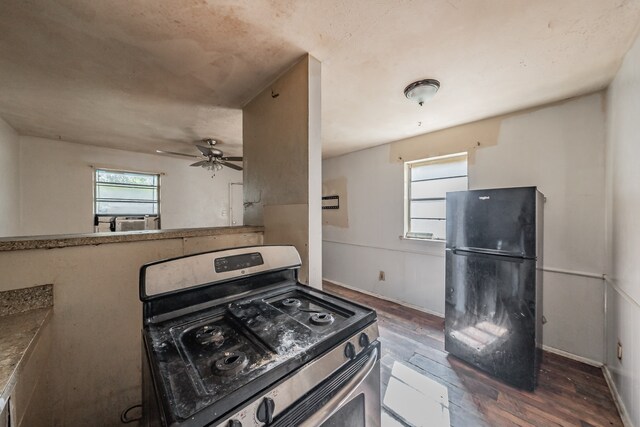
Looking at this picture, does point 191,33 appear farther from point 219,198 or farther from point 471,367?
point 219,198

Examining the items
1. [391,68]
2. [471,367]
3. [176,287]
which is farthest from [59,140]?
[471,367]

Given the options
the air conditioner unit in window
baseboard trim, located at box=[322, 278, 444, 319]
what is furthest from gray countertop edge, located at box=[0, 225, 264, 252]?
the air conditioner unit in window

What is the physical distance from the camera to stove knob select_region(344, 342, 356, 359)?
77 centimetres

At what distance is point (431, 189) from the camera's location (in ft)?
10.0

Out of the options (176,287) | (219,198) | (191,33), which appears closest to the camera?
(176,287)

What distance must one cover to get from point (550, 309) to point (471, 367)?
3.24 ft

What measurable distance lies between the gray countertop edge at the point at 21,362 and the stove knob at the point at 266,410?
0.56m

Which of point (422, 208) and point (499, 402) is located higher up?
point (422, 208)

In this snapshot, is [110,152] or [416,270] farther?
[110,152]

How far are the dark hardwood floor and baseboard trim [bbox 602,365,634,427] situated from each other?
3 centimetres

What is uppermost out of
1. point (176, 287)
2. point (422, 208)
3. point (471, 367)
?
point (422, 208)

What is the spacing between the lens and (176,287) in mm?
917

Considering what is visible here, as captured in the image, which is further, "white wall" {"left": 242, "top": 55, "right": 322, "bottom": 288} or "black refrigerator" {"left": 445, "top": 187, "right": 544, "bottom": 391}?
"black refrigerator" {"left": 445, "top": 187, "right": 544, "bottom": 391}

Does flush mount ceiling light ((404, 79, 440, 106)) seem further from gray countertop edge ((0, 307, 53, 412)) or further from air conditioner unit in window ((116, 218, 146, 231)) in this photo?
air conditioner unit in window ((116, 218, 146, 231))
